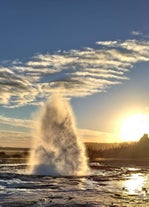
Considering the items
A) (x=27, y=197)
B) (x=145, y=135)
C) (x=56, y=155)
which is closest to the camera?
(x=27, y=197)

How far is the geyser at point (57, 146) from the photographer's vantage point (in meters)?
51.9

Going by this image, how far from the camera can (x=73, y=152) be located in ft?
175

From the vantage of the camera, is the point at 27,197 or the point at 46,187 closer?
the point at 27,197

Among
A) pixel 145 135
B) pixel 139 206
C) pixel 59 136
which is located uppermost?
pixel 145 135

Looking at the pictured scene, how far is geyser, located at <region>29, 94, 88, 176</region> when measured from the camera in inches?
2043

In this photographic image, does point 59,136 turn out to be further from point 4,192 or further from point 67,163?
point 4,192

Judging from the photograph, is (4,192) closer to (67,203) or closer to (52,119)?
(67,203)

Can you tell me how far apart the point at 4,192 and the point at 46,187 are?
183 inches

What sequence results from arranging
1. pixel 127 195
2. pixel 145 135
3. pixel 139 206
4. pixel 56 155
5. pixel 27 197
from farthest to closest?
pixel 145 135
pixel 56 155
pixel 127 195
pixel 27 197
pixel 139 206

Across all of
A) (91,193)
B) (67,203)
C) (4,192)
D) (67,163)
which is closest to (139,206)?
(67,203)

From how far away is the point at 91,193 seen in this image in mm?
28719

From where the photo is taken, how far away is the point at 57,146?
52.7 meters

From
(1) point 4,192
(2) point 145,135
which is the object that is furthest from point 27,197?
(2) point 145,135

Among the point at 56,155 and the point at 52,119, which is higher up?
the point at 52,119
